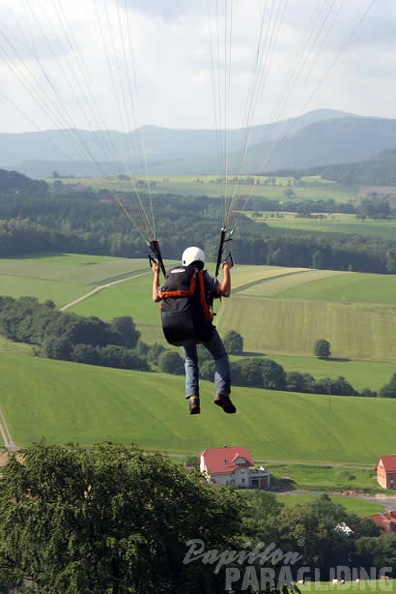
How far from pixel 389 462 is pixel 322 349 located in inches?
1232

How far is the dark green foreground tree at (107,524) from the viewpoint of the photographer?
28547mm

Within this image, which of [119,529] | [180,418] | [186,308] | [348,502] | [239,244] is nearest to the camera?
[186,308]

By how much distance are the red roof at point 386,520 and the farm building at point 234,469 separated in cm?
926

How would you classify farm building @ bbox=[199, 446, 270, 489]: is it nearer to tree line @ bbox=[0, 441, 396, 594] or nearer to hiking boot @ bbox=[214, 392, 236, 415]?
tree line @ bbox=[0, 441, 396, 594]

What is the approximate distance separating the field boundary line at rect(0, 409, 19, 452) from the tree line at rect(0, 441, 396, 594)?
38.0 metres

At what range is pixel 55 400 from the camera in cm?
8075

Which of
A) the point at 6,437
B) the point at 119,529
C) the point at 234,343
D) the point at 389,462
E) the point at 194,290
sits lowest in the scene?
the point at 389,462

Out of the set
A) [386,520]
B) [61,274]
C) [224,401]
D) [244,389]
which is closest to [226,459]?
[386,520]

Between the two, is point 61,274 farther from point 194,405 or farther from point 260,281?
point 194,405

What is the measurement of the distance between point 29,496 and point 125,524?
10.5 feet

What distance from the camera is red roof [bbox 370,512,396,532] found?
57616mm

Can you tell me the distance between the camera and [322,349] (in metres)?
98.8

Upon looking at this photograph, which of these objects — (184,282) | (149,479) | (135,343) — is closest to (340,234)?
(135,343)

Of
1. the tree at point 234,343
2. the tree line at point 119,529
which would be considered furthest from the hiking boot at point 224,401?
the tree at point 234,343
